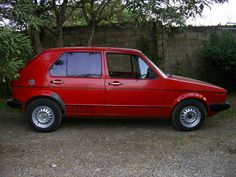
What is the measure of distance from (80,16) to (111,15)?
1387 mm

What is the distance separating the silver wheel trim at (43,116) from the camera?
8.80 meters

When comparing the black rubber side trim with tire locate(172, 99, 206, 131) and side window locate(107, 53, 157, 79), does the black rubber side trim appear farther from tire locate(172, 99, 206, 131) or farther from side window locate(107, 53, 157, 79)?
tire locate(172, 99, 206, 131)

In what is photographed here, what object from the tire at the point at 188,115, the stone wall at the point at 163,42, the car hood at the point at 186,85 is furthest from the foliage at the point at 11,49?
the stone wall at the point at 163,42

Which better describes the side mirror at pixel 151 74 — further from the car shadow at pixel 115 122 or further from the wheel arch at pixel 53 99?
the wheel arch at pixel 53 99

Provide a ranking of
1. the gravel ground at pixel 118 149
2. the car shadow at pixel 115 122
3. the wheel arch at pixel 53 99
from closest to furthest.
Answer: the gravel ground at pixel 118 149
the wheel arch at pixel 53 99
the car shadow at pixel 115 122

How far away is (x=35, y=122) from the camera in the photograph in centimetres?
884

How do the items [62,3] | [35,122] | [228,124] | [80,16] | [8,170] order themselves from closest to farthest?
1. [8,170]
2. [35,122]
3. [228,124]
4. [62,3]
5. [80,16]

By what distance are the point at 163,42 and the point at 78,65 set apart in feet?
16.6

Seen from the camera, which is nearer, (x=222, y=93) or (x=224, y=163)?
(x=224, y=163)

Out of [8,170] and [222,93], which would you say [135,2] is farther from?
[8,170]

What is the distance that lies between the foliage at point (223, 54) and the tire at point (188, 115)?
4456 millimetres

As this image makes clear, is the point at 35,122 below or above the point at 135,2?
below

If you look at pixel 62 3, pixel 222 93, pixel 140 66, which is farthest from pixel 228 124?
Answer: pixel 62 3

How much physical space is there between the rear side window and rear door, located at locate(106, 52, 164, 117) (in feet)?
0.92
